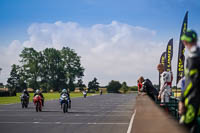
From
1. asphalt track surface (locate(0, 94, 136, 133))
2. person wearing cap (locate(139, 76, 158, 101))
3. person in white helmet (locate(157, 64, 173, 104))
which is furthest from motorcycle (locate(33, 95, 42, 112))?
person in white helmet (locate(157, 64, 173, 104))

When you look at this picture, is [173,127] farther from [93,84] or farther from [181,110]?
[93,84]

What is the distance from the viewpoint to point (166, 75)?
989 cm

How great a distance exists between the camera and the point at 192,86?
3252mm

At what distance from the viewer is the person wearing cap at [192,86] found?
3.21m

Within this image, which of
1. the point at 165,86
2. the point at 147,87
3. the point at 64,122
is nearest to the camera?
the point at 165,86

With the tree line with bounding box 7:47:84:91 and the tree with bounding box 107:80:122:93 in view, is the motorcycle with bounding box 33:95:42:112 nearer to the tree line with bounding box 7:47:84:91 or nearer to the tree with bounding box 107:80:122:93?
the tree line with bounding box 7:47:84:91

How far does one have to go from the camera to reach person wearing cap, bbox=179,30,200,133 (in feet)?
10.5

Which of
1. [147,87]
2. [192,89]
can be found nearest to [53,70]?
[147,87]

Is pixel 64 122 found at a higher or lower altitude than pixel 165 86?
lower

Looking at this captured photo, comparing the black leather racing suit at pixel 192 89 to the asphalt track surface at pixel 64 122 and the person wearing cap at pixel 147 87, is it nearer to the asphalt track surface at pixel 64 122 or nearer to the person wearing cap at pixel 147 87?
the person wearing cap at pixel 147 87

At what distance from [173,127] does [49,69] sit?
393 feet

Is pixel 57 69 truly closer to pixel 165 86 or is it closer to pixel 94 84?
pixel 94 84

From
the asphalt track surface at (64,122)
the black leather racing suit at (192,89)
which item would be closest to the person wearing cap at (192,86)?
the black leather racing suit at (192,89)

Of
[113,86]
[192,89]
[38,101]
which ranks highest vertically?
[113,86]
